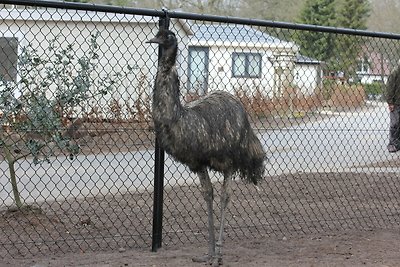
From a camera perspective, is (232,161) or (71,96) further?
(71,96)

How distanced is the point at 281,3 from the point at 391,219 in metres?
40.9

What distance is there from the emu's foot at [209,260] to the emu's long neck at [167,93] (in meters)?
1.21

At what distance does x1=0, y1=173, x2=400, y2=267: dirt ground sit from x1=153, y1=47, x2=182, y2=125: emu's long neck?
4.14ft

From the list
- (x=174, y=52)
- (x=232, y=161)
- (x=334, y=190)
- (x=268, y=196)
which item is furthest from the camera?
(x=334, y=190)

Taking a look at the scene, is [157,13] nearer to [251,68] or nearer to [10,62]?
[10,62]

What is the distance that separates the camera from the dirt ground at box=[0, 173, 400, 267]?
6.23 meters

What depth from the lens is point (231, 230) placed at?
24.1 ft

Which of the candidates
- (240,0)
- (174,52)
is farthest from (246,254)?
(240,0)

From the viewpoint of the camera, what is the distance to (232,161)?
587cm

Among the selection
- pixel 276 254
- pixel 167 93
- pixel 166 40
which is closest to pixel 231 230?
pixel 276 254

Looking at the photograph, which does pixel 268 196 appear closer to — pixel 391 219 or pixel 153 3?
pixel 391 219

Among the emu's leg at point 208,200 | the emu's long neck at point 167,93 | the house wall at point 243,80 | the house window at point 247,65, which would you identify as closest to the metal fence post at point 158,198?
the emu's leg at point 208,200

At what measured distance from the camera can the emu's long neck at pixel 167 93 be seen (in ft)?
17.6

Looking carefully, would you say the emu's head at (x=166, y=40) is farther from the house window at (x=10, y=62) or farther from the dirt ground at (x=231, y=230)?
the house window at (x=10, y=62)
